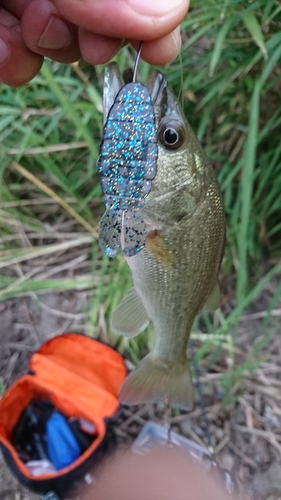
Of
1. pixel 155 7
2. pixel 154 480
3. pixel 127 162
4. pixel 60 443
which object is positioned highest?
pixel 155 7

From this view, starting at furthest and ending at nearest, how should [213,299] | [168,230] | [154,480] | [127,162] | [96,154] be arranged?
[154,480] < [96,154] < [213,299] < [168,230] < [127,162]

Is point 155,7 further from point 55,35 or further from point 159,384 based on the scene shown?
point 159,384

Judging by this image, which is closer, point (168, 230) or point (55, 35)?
point (168, 230)

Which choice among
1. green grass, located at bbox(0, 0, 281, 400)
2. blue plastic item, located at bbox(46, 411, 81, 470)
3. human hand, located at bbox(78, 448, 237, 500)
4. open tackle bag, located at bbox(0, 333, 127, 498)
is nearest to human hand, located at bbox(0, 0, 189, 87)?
green grass, located at bbox(0, 0, 281, 400)

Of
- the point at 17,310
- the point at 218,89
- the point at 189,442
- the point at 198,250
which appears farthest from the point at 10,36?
the point at 189,442

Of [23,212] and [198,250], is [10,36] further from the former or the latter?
[23,212]

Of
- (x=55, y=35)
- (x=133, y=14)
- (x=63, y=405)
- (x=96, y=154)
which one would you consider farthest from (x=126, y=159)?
(x=63, y=405)

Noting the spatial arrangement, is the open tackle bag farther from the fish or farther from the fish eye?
the fish eye

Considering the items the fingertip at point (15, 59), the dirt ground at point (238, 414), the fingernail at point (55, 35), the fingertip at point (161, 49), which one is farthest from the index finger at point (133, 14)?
the dirt ground at point (238, 414)
